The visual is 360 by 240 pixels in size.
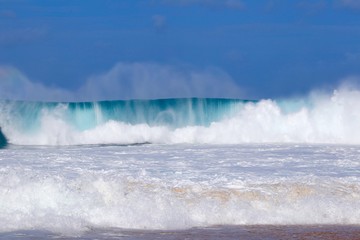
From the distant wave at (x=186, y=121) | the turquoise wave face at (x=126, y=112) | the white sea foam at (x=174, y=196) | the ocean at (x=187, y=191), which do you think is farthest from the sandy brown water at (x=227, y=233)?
the turquoise wave face at (x=126, y=112)

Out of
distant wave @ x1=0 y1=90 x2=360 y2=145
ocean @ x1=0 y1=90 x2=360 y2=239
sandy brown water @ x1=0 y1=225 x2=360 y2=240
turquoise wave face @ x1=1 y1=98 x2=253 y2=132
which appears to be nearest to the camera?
sandy brown water @ x1=0 y1=225 x2=360 y2=240

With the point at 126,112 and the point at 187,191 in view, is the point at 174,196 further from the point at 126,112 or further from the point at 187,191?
the point at 126,112

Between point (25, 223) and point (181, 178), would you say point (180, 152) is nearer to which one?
point (181, 178)

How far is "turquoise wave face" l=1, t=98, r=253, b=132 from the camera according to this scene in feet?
83.6

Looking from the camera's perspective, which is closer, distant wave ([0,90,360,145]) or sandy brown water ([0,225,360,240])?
sandy brown water ([0,225,360,240])

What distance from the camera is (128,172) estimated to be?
12906mm

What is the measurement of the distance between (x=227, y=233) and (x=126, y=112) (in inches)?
714

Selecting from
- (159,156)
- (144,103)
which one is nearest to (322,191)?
(159,156)

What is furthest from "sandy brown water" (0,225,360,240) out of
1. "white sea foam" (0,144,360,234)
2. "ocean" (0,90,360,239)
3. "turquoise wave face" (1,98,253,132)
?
"turquoise wave face" (1,98,253,132)

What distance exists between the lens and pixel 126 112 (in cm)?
2694

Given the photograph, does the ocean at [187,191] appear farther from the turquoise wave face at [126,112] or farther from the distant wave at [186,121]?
the turquoise wave face at [126,112]

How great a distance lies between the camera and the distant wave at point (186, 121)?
23.4 meters

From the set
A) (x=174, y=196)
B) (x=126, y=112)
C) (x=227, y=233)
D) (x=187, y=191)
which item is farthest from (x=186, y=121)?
(x=227, y=233)

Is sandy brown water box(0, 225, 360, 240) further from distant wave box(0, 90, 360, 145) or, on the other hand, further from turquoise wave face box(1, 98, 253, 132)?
turquoise wave face box(1, 98, 253, 132)
